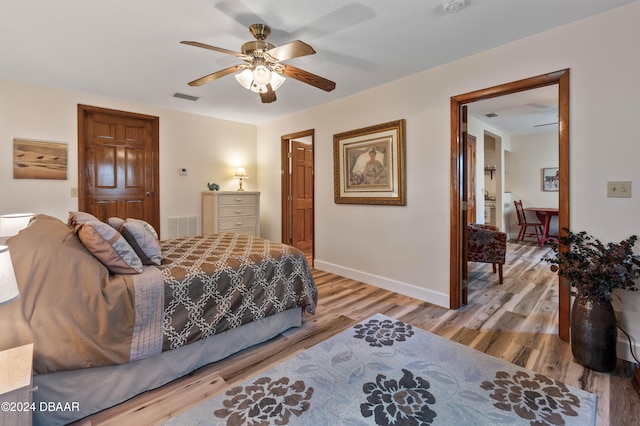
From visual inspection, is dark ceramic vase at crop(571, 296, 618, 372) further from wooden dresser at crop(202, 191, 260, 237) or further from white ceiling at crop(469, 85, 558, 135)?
wooden dresser at crop(202, 191, 260, 237)

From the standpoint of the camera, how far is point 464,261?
300 cm

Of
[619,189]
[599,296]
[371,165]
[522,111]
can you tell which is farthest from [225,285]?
[522,111]

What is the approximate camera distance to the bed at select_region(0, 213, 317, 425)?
1.41 m

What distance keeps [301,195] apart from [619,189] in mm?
3990

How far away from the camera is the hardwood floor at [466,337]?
1.62 metres

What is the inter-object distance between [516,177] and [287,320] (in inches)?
272

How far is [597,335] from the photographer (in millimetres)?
1899

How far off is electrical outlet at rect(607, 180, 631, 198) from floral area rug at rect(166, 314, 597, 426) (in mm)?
1350

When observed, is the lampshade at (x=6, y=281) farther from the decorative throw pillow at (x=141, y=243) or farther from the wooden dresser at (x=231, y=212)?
the wooden dresser at (x=231, y=212)


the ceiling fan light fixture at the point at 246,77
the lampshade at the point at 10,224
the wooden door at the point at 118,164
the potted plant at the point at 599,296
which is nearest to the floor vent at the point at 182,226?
the wooden door at the point at 118,164

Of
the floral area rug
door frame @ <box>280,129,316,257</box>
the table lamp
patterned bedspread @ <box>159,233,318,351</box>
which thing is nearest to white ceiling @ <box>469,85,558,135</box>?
door frame @ <box>280,129,316,257</box>

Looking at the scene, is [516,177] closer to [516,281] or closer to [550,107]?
[550,107]

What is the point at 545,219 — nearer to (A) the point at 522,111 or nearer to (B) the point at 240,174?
(A) the point at 522,111

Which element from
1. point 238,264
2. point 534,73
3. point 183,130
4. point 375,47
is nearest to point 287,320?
point 238,264
